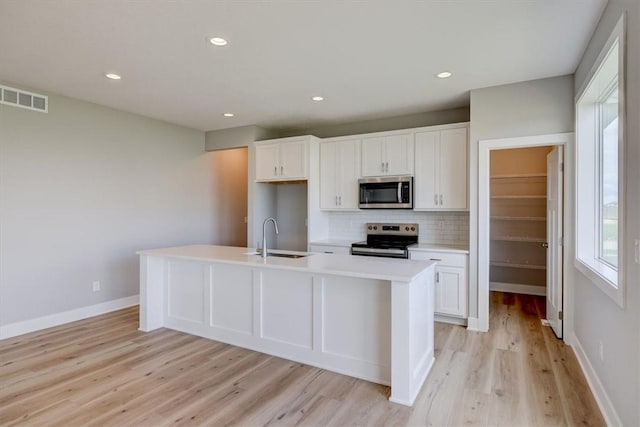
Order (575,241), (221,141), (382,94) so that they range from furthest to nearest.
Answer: (221,141) < (382,94) < (575,241)

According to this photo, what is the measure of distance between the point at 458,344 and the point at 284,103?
3.31m

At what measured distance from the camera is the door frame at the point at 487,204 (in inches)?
133

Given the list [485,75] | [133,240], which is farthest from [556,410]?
[133,240]

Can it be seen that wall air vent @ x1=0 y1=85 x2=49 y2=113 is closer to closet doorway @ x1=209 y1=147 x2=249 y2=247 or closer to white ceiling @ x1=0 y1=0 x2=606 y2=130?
white ceiling @ x1=0 y1=0 x2=606 y2=130

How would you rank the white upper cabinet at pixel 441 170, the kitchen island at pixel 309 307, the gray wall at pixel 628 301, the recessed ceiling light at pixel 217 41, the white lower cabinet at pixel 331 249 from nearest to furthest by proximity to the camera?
1. the gray wall at pixel 628 301
2. the kitchen island at pixel 309 307
3. the recessed ceiling light at pixel 217 41
4. the white upper cabinet at pixel 441 170
5. the white lower cabinet at pixel 331 249

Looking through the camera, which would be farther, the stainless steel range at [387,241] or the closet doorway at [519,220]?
the closet doorway at [519,220]

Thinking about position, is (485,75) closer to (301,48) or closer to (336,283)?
(301,48)

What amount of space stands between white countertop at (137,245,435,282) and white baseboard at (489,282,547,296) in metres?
3.34

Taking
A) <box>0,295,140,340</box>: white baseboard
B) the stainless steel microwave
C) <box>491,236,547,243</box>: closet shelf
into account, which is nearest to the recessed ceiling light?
the stainless steel microwave

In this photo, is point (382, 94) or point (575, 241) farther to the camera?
point (382, 94)

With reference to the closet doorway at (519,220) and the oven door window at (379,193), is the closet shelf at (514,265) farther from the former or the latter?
the oven door window at (379,193)

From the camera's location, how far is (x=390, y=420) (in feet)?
7.07

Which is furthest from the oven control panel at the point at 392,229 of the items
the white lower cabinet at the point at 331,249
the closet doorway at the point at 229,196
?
the closet doorway at the point at 229,196

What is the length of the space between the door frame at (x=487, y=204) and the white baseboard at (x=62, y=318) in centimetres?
442
